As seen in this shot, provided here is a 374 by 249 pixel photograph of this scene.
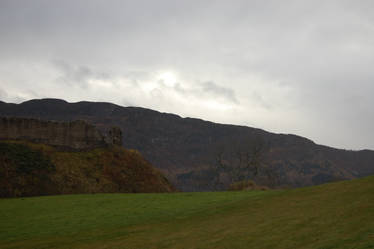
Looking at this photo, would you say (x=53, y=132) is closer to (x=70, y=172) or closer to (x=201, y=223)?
(x=70, y=172)

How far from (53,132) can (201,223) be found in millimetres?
52339

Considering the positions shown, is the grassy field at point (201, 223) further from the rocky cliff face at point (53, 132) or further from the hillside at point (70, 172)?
the rocky cliff face at point (53, 132)

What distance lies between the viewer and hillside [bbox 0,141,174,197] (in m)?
54.7

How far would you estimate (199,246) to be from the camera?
15.8m

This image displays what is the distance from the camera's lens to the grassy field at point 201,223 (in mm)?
14428

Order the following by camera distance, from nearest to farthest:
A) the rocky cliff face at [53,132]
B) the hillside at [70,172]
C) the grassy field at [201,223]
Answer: the grassy field at [201,223]
the hillside at [70,172]
the rocky cliff face at [53,132]

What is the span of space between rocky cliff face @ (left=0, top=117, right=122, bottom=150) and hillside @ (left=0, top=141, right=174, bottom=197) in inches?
62.1

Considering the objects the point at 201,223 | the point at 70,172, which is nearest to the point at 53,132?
the point at 70,172

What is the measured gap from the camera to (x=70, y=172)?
62.1m

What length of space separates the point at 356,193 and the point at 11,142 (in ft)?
187

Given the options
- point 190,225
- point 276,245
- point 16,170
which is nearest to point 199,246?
point 276,245

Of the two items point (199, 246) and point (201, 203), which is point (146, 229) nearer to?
point (199, 246)

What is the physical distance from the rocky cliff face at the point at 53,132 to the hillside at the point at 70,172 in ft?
5.18

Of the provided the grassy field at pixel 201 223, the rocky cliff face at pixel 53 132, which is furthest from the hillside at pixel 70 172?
the grassy field at pixel 201 223
